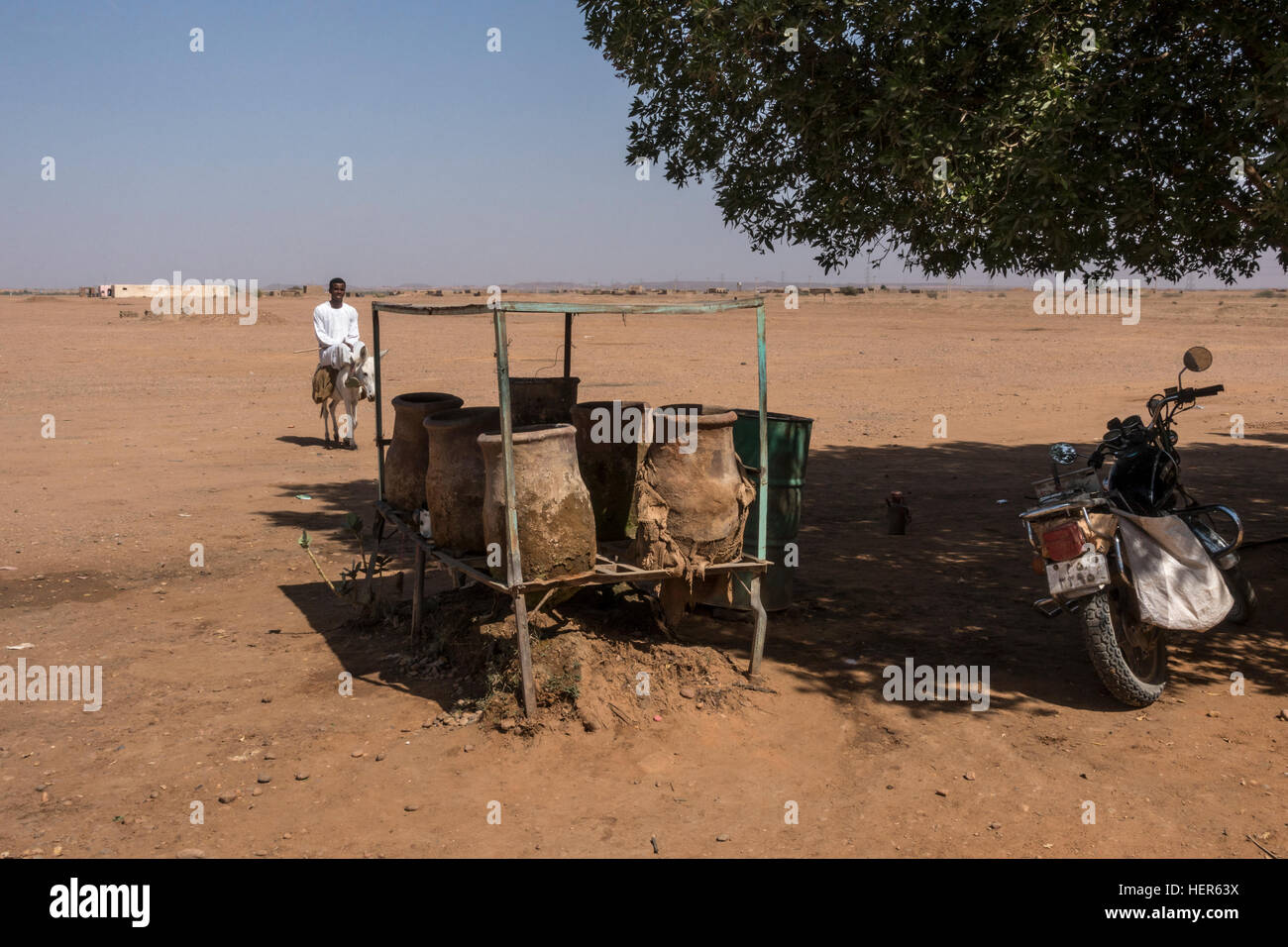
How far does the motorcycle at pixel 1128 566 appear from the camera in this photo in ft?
16.5

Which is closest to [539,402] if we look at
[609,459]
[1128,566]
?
[609,459]

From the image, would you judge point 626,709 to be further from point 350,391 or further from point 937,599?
point 350,391

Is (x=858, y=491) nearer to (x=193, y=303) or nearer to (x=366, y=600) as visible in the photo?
(x=366, y=600)

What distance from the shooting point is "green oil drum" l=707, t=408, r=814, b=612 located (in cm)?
630

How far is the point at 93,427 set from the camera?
49.5 feet

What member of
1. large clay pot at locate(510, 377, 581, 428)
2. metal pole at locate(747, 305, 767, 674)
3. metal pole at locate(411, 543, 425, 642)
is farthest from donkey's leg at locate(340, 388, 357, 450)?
metal pole at locate(747, 305, 767, 674)

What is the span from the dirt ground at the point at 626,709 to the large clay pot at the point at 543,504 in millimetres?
475

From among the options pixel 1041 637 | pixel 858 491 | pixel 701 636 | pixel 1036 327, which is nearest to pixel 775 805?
pixel 701 636

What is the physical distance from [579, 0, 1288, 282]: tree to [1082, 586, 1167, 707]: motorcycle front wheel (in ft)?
7.01

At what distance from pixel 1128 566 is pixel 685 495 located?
225 cm

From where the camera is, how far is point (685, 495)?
18.5ft

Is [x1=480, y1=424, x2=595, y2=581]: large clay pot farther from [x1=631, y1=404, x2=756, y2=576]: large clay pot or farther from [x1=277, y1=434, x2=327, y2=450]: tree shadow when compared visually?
[x1=277, y1=434, x2=327, y2=450]: tree shadow

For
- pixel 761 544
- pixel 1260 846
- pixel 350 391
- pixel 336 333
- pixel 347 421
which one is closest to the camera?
pixel 1260 846

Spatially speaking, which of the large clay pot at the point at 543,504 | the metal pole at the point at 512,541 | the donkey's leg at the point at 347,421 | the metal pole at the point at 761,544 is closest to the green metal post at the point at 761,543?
the metal pole at the point at 761,544
